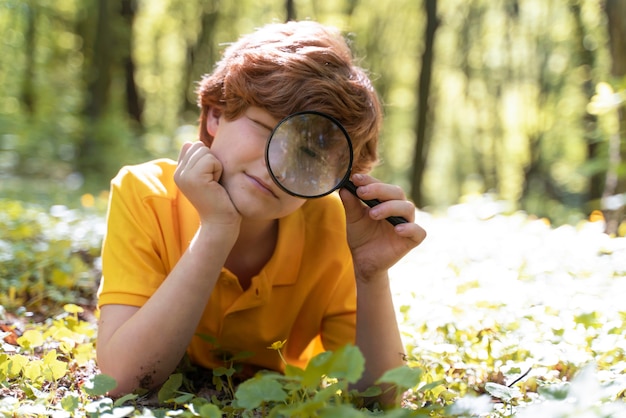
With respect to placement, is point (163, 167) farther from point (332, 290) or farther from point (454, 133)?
point (454, 133)

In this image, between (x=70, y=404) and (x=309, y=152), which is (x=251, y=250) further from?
(x=70, y=404)

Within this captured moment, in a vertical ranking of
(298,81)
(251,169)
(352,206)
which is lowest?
(352,206)

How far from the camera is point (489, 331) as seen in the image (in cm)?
264

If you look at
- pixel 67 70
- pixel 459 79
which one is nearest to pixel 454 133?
pixel 459 79

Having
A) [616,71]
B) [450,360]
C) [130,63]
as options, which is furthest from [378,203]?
[130,63]

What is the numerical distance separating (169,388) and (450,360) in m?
1.09

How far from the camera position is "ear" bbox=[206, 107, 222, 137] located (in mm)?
2600

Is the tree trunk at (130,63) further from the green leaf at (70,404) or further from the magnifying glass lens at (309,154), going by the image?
the green leaf at (70,404)

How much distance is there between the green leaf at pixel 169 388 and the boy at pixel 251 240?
6cm

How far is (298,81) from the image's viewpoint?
7.48 ft

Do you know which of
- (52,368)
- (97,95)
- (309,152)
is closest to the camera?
(52,368)

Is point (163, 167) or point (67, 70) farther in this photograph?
point (67, 70)

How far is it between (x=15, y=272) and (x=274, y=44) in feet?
6.90

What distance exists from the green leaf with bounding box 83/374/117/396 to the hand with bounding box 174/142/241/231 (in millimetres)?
641
